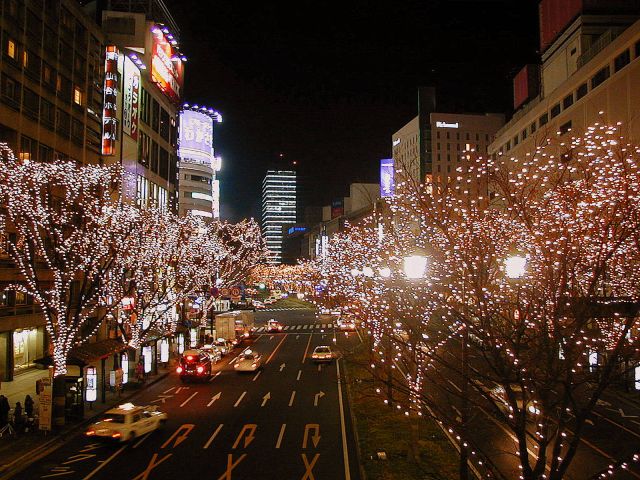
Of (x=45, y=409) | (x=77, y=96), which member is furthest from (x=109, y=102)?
(x=45, y=409)

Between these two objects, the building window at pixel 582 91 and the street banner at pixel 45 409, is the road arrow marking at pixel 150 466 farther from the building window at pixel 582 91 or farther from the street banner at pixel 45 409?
the building window at pixel 582 91

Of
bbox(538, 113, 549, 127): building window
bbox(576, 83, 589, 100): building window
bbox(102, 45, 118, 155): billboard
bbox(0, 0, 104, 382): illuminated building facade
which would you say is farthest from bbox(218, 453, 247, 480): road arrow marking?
bbox(538, 113, 549, 127): building window

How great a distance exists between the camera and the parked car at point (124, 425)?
18391 mm

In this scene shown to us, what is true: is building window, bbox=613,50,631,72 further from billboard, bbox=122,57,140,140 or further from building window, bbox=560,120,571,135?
billboard, bbox=122,57,140,140

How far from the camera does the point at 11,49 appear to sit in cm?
2988

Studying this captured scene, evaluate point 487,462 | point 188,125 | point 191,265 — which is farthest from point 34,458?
point 188,125

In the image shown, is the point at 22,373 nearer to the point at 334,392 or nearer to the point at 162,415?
the point at 162,415

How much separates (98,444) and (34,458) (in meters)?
2.16

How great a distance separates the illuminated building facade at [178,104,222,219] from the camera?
83.6 meters

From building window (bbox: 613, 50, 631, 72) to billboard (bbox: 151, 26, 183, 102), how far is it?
39623mm

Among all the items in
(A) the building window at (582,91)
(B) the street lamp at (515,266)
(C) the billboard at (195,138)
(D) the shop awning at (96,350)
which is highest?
(C) the billboard at (195,138)

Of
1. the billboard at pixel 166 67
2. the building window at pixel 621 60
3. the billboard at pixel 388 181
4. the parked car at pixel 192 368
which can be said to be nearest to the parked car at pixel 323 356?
the parked car at pixel 192 368

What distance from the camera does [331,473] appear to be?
15664 mm

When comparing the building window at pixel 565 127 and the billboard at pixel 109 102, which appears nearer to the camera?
the billboard at pixel 109 102
